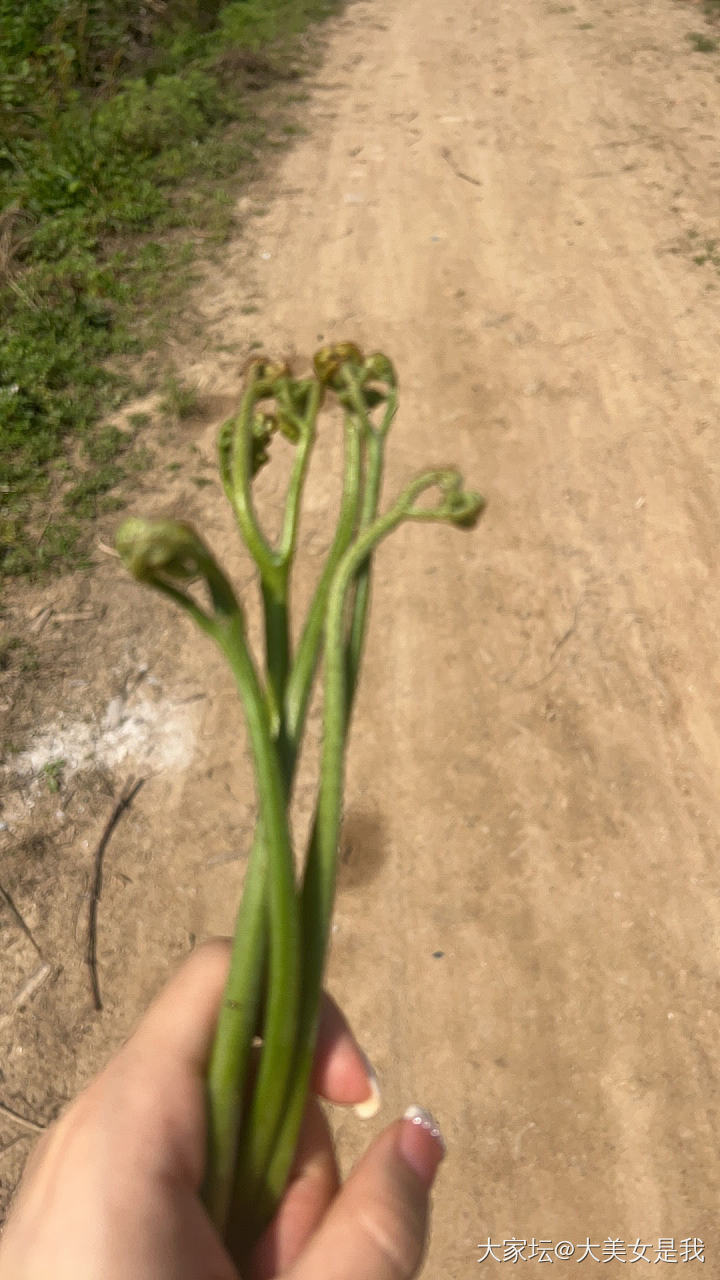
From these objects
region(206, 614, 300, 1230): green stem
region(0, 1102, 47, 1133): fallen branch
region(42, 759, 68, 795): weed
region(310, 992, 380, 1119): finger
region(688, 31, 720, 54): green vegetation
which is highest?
region(688, 31, 720, 54): green vegetation

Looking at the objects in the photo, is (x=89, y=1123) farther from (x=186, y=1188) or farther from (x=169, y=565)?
(x=169, y=565)

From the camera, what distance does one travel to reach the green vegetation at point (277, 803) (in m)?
1.28

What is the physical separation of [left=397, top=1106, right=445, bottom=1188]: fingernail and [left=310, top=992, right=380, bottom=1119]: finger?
232mm

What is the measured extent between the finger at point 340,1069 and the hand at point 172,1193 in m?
0.14

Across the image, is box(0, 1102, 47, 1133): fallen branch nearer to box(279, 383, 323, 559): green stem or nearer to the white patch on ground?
the white patch on ground

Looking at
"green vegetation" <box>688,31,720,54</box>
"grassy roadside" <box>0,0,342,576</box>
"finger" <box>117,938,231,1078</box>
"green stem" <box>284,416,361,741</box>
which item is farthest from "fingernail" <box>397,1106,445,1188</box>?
"green vegetation" <box>688,31,720,54</box>

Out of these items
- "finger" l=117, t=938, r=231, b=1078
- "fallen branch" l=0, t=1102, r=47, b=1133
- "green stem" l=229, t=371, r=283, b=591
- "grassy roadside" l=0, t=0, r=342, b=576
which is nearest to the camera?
"green stem" l=229, t=371, r=283, b=591

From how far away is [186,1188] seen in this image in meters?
1.35

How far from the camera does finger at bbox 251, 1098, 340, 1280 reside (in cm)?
147

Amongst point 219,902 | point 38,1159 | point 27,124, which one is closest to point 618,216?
point 27,124

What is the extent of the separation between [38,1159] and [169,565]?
89cm

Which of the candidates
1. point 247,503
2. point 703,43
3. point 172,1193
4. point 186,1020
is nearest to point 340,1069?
point 186,1020

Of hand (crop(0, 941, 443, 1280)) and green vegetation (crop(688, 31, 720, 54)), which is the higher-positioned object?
green vegetation (crop(688, 31, 720, 54))

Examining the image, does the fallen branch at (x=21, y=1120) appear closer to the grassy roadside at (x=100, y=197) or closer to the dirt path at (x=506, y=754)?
the dirt path at (x=506, y=754)
